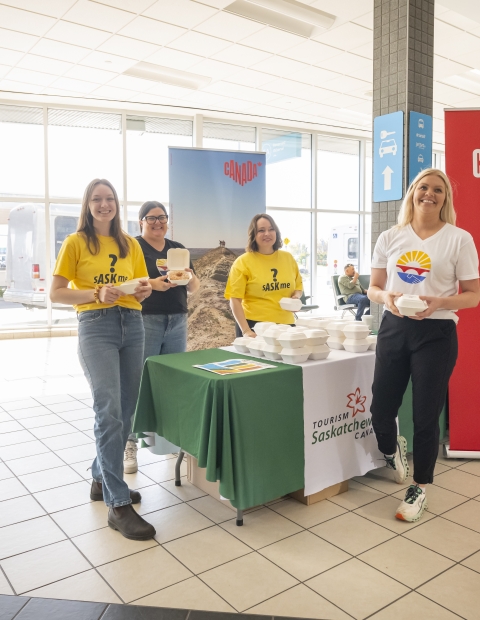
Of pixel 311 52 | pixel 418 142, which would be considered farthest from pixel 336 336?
pixel 311 52

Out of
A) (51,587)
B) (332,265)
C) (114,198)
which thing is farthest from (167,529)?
(332,265)

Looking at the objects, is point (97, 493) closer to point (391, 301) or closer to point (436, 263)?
point (391, 301)

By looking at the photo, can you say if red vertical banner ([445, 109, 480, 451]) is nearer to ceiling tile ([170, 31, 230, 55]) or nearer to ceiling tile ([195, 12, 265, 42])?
ceiling tile ([195, 12, 265, 42])

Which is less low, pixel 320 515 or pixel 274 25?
pixel 274 25

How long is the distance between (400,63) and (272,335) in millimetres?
2767

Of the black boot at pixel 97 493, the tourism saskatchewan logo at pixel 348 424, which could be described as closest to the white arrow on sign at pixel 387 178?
the tourism saskatchewan logo at pixel 348 424

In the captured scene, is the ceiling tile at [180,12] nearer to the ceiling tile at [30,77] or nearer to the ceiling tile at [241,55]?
the ceiling tile at [241,55]

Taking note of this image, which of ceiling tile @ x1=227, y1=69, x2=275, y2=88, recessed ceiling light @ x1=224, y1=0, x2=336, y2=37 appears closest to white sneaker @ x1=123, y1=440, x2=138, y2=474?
recessed ceiling light @ x1=224, y1=0, x2=336, y2=37

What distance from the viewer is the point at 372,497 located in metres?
2.80

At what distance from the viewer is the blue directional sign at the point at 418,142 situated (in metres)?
4.13

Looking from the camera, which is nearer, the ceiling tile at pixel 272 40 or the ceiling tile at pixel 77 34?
the ceiling tile at pixel 77 34

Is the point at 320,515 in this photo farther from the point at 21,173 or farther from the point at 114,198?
the point at 21,173

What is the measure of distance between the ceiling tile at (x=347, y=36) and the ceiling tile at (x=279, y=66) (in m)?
0.67

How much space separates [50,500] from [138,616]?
1.17m
